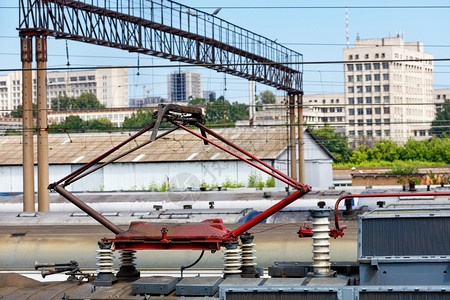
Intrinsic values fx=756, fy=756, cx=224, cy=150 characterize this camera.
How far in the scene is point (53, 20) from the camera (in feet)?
120

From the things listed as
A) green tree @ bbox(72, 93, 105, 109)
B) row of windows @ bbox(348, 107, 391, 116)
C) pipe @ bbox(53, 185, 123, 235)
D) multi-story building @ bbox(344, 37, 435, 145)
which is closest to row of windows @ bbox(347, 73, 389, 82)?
multi-story building @ bbox(344, 37, 435, 145)

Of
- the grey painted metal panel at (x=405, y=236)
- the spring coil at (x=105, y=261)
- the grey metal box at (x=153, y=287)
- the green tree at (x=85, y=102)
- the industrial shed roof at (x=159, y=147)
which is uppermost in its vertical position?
the green tree at (x=85, y=102)

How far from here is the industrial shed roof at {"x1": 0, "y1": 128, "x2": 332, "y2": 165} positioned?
6488 centimetres

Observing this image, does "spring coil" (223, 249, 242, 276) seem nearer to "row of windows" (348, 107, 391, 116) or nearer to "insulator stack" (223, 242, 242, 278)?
"insulator stack" (223, 242, 242, 278)

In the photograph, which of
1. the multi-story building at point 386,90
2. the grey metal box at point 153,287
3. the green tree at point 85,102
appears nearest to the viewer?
the grey metal box at point 153,287

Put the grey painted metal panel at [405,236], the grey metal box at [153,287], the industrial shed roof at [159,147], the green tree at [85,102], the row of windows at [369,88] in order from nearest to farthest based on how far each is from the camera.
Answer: the grey painted metal panel at [405,236] < the grey metal box at [153,287] < the industrial shed roof at [159,147] < the row of windows at [369,88] < the green tree at [85,102]

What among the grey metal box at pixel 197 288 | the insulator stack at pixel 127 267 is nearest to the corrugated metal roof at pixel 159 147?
the insulator stack at pixel 127 267

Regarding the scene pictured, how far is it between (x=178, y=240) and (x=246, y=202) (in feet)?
87.1

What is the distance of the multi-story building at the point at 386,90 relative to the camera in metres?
162

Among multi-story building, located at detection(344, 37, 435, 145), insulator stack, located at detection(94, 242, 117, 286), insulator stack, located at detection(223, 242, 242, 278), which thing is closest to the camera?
insulator stack, located at detection(223, 242, 242, 278)

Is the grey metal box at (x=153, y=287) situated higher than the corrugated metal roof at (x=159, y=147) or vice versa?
the corrugated metal roof at (x=159, y=147)

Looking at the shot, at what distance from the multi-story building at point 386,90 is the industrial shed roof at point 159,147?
296 ft

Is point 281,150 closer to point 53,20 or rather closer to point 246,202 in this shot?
point 246,202

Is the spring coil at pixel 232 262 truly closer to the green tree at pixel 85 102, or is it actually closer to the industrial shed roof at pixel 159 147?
the industrial shed roof at pixel 159 147
